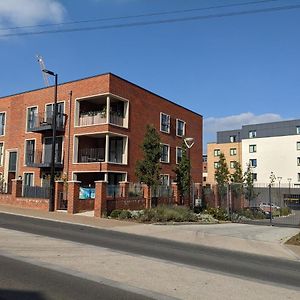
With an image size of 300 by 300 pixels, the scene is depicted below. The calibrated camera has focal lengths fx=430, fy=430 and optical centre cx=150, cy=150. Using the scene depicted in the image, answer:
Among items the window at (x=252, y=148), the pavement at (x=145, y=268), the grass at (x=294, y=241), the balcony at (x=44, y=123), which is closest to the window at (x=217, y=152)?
the window at (x=252, y=148)

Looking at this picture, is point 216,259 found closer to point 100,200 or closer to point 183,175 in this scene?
point 100,200

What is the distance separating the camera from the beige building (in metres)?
87.8

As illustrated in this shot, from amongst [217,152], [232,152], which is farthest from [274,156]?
[217,152]

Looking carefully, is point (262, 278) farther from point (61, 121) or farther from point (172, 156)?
point (172, 156)

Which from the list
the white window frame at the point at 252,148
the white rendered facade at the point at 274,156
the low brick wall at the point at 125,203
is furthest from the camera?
the white window frame at the point at 252,148

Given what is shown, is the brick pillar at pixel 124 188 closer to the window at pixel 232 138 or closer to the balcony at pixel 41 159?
the balcony at pixel 41 159

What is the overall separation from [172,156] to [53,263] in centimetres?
3294

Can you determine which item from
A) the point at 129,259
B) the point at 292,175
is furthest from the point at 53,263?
the point at 292,175

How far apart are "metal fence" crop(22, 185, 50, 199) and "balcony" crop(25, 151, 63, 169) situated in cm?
532

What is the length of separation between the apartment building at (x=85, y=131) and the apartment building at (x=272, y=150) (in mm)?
43010

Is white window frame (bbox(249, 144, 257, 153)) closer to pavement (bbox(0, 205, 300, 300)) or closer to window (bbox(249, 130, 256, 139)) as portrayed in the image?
window (bbox(249, 130, 256, 139))

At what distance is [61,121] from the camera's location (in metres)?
36.2

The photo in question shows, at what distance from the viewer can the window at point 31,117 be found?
39031 millimetres

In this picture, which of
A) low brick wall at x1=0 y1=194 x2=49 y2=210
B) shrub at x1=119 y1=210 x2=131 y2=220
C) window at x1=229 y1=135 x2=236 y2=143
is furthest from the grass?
window at x1=229 y1=135 x2=236 y2=143
